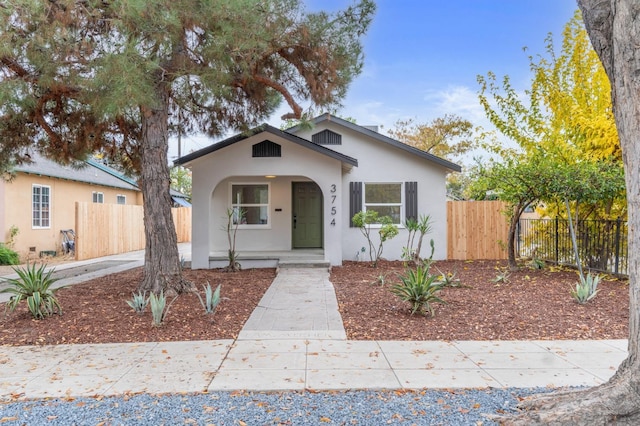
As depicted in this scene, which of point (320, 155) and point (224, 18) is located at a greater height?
point (224, 18)

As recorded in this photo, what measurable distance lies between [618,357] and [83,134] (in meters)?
9.91

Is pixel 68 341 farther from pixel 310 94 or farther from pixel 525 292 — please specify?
pixel 525 292

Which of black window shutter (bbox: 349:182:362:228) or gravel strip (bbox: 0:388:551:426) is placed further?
black window shutter (bbox: 349:182:362:228)

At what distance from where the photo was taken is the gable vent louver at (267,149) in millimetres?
10625

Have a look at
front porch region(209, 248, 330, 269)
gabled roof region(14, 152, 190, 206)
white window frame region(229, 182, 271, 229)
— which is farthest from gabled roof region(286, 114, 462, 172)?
gabled roof region(14, 152, 190, 206)

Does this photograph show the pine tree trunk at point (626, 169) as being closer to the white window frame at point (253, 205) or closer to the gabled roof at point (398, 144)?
the gabled roof at point (398, 144)

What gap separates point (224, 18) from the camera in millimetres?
5637

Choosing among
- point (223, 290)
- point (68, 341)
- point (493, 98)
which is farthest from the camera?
point (493, 98)

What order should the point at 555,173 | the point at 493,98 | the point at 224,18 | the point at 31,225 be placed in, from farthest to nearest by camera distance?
1. the point at 31,225
2. the point at 493,98
3. the point at 555,173
4. the point at 224,18

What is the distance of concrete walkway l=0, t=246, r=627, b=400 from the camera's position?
357 centimetres

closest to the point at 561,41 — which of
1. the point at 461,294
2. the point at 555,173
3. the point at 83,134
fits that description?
the point at 555,173

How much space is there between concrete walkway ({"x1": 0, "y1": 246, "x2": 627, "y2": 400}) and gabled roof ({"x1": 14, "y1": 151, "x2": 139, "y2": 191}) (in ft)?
30.3

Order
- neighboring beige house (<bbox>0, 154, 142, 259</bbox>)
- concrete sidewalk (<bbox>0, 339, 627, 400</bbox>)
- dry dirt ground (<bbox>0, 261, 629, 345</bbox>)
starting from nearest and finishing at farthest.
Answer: concrete sidewalk (<bbox>0, 339, 627, 400</bbox>) → dry dirt ground (<bbox>0, 261, 629, 345</bbox>) → neighboring beige house (<bbox>0, 154, 142, 259</bbox>)

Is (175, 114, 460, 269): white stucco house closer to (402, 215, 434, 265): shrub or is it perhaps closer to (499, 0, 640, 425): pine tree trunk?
(402, 215, 434, 265): shrub
